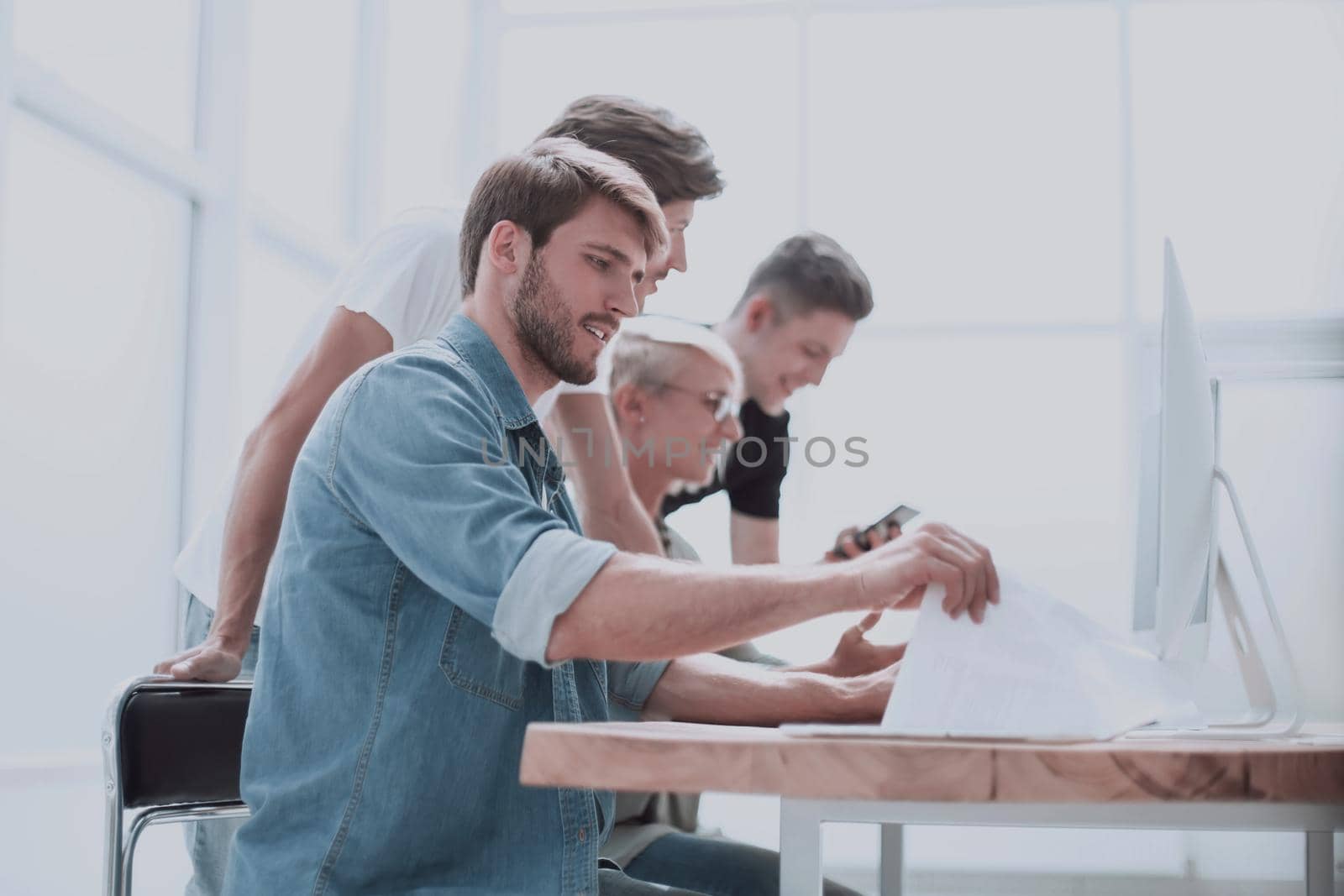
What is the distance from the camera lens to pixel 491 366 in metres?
1.12

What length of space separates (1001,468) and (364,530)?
12.1 ft

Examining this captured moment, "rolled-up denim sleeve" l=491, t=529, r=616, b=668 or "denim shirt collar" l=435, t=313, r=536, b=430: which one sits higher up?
"denim shirt collar" l=435, t=313, r=536, b=430

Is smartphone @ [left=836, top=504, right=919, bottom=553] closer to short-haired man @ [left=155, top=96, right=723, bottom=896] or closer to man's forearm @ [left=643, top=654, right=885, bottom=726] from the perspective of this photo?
man's forearm @ [left=643, top=654, right=885, bottom=726]

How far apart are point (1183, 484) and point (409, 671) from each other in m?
0.60

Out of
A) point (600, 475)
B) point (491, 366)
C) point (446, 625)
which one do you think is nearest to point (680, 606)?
point (446, 625)

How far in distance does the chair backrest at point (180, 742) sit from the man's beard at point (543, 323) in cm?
46

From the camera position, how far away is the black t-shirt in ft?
10.6

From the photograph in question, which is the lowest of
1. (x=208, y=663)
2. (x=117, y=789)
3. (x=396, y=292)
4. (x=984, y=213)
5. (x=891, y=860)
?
(x=891, y=860)

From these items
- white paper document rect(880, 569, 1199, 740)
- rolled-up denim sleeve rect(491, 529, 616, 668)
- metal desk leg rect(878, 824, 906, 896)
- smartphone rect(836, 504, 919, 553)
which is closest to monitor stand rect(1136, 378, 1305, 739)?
white paper document rect(880, 569, 1199, 740)

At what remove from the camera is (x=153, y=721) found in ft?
4.07

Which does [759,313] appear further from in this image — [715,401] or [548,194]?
[548,194]

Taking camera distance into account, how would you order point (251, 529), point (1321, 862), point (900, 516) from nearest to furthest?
1. point (1321, 862)
2. point (900, 516)
3. point (251, 529)

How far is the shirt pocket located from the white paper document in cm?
31

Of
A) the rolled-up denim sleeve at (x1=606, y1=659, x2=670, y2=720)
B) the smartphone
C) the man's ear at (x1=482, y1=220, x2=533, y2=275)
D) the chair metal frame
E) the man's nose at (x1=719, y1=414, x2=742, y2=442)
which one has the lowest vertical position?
the chair metal frame
